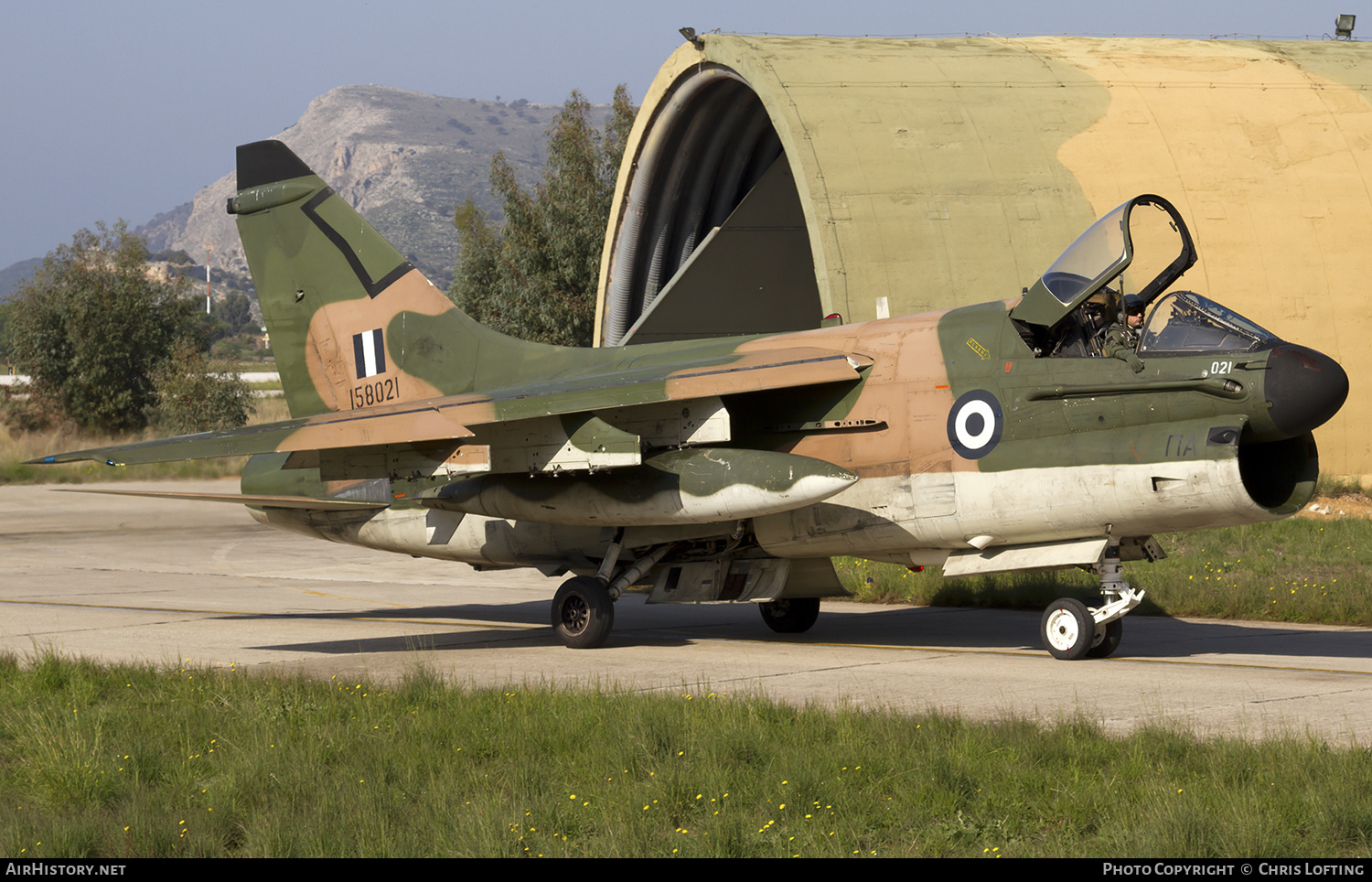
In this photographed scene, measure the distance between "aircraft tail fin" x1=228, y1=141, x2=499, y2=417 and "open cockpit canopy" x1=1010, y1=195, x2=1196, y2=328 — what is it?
618 centimetres

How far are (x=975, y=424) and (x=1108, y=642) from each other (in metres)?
2.25

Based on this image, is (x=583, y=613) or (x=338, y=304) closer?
(x=583, y=613)

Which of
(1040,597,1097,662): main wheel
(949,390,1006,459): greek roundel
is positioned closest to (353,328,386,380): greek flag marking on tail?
(949,390,1006,459): greek roundel

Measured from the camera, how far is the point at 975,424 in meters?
11.3

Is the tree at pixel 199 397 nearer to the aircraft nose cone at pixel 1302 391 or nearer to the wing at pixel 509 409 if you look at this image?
the wing at pixel 509 409

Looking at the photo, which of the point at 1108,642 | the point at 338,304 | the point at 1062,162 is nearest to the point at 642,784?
the point at 1108,642

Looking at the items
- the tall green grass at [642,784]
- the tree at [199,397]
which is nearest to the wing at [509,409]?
the tall green grass at [642,784]

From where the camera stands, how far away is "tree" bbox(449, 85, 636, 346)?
40094mm

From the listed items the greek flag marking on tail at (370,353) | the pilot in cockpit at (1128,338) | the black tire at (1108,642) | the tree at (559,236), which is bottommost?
the black tire at (1108,642)

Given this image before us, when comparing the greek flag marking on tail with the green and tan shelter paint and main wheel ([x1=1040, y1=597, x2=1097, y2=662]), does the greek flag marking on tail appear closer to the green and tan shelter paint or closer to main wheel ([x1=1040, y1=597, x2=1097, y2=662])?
the green and tan shelter paint

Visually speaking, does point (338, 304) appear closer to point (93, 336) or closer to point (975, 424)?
point (975, 424)

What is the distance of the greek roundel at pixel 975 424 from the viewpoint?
36.8 ft

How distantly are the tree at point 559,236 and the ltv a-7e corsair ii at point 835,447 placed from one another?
25389mm
